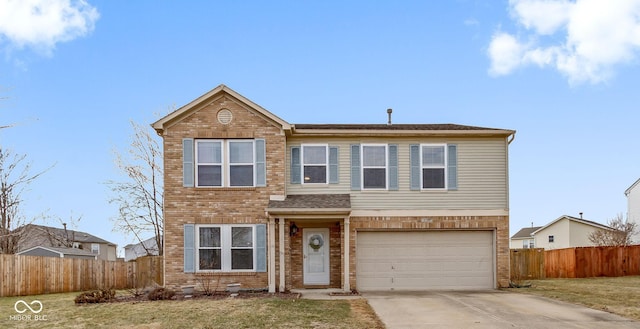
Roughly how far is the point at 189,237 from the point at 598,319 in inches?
442

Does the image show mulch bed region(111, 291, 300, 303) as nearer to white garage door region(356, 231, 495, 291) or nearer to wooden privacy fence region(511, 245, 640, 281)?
white garage door region(356, 231, 495, 291)

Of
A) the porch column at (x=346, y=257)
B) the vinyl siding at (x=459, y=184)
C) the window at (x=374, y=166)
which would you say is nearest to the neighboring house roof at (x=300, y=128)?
the vinyl siding at (x=459, y=184)

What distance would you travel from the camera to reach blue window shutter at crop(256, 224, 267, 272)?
16.2 meters

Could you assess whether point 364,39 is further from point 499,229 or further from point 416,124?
point 499,229

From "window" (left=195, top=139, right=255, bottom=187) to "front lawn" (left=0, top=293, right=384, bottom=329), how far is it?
3899 millimetres

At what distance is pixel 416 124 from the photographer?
751 inches

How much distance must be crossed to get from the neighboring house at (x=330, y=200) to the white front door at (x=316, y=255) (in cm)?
3

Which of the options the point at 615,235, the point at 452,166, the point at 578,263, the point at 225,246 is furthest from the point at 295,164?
the point at 615,235

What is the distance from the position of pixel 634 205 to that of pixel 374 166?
92.2 feet

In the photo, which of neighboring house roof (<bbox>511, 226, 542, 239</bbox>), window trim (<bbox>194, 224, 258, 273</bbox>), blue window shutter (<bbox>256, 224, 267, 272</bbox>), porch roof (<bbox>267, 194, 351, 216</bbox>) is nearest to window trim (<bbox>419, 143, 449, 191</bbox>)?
porch roof (<bbox>267, 194, 351, 216</bbox>)

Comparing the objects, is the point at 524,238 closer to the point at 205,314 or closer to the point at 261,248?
the point at 261,248

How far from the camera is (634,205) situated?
Result: 120ft

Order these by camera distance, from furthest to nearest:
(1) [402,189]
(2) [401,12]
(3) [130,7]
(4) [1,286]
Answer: (4) [1,286] → (1) [402,189] → (2) [401,12] → (3) [130,7]

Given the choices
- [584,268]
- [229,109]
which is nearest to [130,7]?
[229,109]
